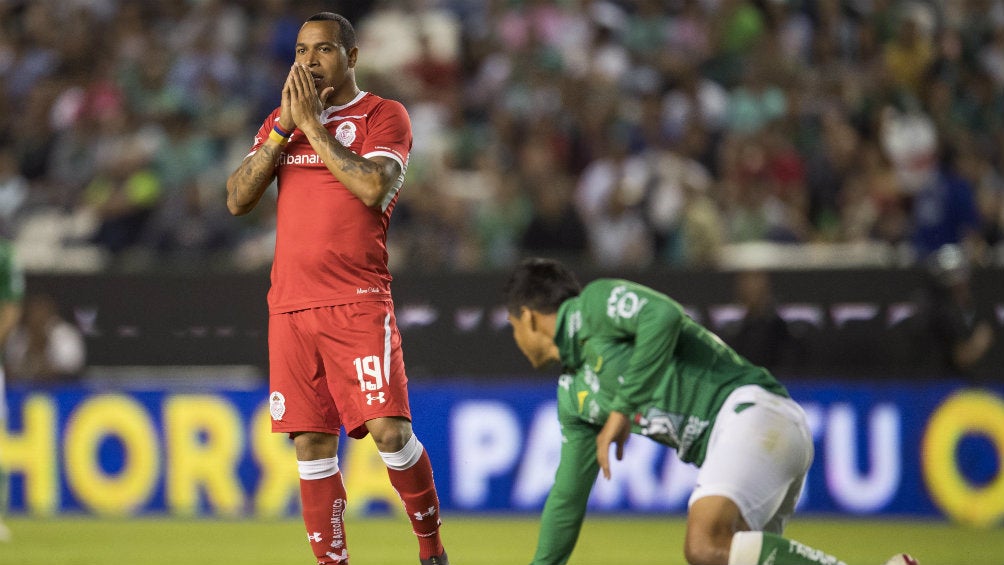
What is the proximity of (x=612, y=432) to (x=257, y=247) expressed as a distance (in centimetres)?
872

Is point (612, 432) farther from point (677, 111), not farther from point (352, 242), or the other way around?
point (677, 111)

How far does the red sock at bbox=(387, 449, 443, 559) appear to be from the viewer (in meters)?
6.96

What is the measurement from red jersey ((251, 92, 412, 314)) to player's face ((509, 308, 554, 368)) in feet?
2.06

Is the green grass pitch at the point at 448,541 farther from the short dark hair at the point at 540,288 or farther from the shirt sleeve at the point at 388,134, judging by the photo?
the shirt sleeve at the point at 388,134

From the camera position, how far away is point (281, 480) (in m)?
13.3

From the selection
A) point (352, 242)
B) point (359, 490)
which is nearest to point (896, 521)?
point (359, 490)

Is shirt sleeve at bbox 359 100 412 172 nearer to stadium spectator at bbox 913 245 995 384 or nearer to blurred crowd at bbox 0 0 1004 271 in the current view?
blurred crowd at bbox 0 0 1004 271

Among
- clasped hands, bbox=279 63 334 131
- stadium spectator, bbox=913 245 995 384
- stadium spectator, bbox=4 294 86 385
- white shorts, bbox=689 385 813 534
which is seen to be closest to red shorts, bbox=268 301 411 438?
clasped hands, bbox=279 63 334 131

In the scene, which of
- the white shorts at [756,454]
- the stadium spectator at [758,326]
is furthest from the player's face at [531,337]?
the stadium spectator at [758,326]

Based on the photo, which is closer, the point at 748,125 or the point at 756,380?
the point at 756,380

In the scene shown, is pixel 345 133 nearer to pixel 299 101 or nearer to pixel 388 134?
pixel 388 134

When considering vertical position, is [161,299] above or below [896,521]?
above

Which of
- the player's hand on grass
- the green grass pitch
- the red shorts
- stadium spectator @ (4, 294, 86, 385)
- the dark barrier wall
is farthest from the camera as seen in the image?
stadium spectator @ (4, 294, 86, 385)

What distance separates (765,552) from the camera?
5.99 m
